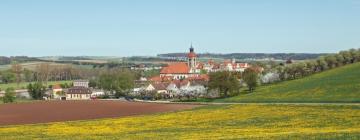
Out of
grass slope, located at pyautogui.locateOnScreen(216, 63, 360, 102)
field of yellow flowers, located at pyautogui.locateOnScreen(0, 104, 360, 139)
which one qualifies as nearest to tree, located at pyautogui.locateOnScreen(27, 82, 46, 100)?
grass slope, located at pyautogui.locateOnScreen(216, 63, 360, 102)

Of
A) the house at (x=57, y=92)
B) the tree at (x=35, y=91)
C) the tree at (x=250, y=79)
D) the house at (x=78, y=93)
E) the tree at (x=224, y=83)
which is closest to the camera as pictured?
the tree at (x=224, y=83)

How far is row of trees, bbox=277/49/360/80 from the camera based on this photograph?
127281 millimetres

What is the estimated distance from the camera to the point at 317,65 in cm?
13012

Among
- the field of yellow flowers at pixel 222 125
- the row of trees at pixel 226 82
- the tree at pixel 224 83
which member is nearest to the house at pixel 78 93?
the row of trees at pixel 226 82

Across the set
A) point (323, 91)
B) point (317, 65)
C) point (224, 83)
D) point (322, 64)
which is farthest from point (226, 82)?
point (317, 65)

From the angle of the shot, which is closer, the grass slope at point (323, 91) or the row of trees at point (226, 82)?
the grass slope at point (323, 91)

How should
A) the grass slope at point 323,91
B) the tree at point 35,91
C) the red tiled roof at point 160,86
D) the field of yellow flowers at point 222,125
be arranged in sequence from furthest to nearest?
the red tiled roof at point 160,86 → the tree at point 35,91 → the grass slope at point 323,91 → the field of yellow flowers at point 222,125

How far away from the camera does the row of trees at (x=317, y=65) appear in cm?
12728

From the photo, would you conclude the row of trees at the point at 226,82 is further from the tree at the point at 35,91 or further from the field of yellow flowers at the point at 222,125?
the tree at the point at 35,91

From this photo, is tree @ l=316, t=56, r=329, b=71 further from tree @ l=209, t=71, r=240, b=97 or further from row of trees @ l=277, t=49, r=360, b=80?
tree @ l=209, t=71, r=240, b=97

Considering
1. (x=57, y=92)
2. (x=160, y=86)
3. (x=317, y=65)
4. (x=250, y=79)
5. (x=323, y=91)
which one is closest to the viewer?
(x=323, y=91)

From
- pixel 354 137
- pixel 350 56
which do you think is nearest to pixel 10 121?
pixel 354 137

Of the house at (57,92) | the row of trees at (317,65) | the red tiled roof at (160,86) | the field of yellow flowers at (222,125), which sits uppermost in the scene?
the row of trees at (317,65)

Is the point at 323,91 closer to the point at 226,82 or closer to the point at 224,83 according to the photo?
the point at 226,82
